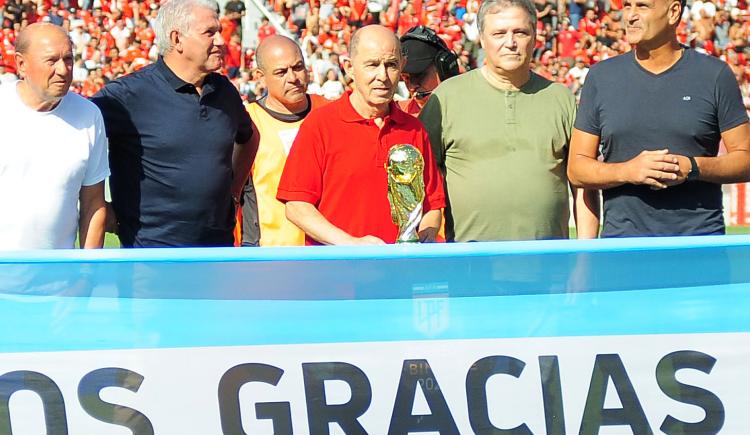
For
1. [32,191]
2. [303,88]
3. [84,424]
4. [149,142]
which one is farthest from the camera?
[303,88]

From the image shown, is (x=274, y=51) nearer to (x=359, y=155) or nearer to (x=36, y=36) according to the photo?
(x=359, y=155)

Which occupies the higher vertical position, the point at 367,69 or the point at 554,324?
the point at 367,69

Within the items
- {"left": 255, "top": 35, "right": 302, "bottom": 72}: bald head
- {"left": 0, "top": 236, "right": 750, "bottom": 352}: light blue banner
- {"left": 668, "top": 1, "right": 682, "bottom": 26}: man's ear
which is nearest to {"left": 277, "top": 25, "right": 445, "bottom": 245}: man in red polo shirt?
{"left": 0, "top": 236, "right": 750, "bottom": 352}: light blue banner

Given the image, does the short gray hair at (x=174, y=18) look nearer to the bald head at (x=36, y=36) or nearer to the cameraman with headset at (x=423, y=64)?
the bald head at (x=36, y=36)

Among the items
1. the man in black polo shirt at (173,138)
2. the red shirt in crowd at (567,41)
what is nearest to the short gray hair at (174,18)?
the man in black polo shirt at (173,138)

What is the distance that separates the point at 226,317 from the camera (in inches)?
135

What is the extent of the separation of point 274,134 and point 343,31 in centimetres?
1484

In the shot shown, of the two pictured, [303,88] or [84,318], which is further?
[303,88]

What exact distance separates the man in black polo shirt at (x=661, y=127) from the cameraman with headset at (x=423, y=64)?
71.2 inches

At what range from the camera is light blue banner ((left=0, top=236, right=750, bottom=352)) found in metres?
3.43

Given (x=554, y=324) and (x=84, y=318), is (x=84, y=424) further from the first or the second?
(x=554, y=324)

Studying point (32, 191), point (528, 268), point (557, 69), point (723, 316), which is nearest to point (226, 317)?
point (528, 268)

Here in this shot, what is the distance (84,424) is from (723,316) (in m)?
1.98

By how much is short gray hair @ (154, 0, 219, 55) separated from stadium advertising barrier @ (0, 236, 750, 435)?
5.14 ft
